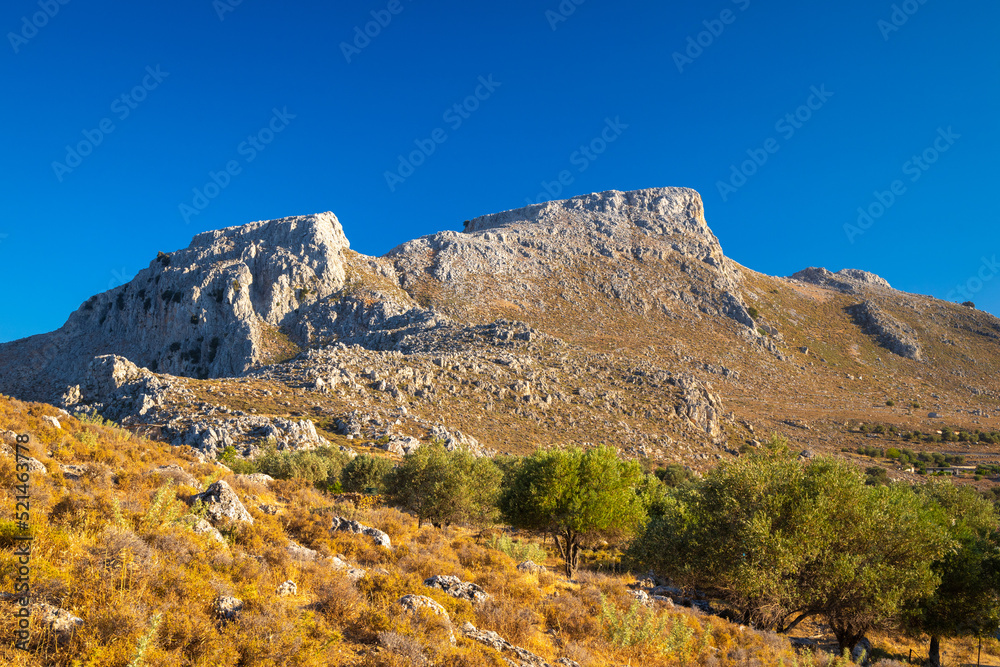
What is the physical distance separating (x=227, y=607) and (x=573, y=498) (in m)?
19.0

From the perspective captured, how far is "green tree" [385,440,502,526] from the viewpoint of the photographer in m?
25.9

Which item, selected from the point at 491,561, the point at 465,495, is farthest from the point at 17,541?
the point at 465,495

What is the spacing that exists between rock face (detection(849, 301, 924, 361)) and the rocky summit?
498 millimetres

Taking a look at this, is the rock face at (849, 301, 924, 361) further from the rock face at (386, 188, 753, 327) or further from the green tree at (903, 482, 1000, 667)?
the green tree at (903, 482, 1000, 667)

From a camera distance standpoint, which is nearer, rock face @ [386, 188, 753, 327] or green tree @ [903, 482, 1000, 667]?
green tree @ [903, 482, 1000, 667]

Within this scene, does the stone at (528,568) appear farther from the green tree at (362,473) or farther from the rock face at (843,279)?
the rock face at (843,279)

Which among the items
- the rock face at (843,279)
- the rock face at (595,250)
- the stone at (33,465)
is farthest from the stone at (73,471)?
the rock face at (843,279)

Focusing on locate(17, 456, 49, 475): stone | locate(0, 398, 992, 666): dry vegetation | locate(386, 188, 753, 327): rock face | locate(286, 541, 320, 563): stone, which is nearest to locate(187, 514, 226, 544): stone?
locate(0, 398, 992, 666): dry vegetation

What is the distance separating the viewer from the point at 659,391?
77562 mm

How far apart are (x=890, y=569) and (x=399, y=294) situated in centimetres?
10231

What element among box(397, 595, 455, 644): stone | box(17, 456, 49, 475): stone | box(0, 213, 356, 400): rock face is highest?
box(0, 213, 356, 400): rock face

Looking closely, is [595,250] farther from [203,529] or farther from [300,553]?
[203,529]

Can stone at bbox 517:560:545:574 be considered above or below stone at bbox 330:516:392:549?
below

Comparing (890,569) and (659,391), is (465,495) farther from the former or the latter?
(659,391)
